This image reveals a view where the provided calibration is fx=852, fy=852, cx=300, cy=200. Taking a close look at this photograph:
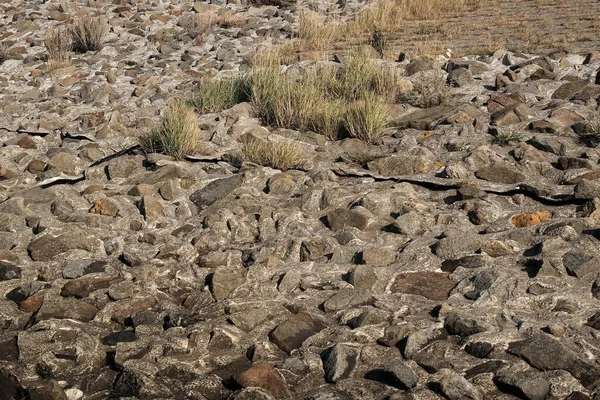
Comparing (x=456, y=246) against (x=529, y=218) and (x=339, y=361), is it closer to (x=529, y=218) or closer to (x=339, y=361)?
(x=529, y=218)

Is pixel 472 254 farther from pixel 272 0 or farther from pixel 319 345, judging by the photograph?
pixel 272 0

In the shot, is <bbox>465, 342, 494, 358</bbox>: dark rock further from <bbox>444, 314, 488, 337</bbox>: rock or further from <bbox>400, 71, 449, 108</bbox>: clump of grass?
<bbox>400, 71, 449, 108</bbox>: clump of grass

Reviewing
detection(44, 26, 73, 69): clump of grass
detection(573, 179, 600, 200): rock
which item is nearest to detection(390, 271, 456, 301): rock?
detection(573, 179, 600, 200): rock

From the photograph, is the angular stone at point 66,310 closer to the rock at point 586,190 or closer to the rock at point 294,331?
the rock at point 294,331

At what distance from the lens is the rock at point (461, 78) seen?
7965 millimetres

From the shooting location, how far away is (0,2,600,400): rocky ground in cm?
388

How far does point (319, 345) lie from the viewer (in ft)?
13.6

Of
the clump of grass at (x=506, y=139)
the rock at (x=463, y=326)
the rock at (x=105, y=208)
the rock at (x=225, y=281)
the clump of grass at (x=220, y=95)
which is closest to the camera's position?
the rock at (x=463, y=326)

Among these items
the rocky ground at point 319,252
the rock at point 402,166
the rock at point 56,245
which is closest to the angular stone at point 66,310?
the rocky ground at point 319,252

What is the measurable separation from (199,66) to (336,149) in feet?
10.3

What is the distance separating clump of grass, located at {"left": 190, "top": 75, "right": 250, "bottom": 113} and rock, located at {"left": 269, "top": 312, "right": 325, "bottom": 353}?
3.84 metres

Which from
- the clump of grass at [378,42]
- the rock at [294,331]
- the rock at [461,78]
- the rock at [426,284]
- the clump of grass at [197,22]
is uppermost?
the clump of grass at [197,22]

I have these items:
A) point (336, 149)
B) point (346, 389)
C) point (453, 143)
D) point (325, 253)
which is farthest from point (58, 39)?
point (346, 389)

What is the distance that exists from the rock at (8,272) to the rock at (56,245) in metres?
0.20
